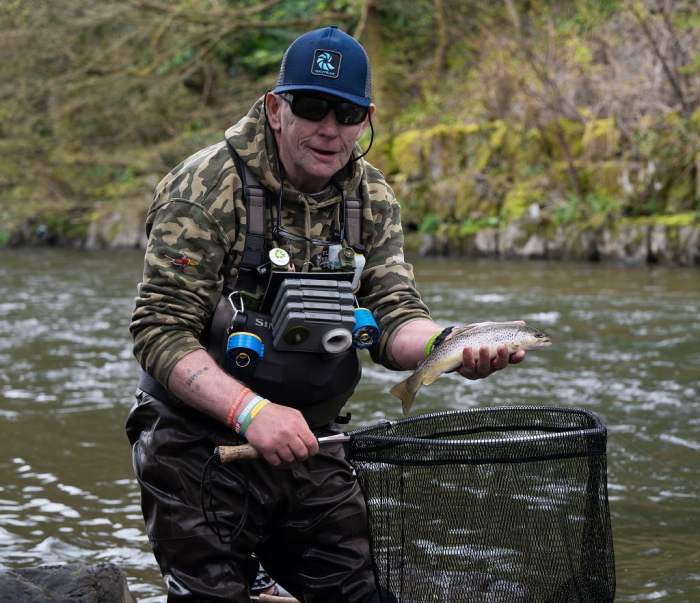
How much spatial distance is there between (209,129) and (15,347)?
56.1 feet

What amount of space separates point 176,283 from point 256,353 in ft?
0.93

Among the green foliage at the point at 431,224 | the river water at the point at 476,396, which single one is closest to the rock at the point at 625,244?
the river water at the point at 476,396

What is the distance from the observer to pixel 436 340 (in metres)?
3.27

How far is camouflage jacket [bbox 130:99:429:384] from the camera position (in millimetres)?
3070

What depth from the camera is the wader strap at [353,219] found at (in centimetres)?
337

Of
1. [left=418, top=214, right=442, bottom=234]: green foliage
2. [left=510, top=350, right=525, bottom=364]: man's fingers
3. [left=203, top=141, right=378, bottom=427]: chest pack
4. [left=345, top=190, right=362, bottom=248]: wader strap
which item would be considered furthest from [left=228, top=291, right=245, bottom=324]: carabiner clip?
[left=418, top=214, right=442, bottom=234]: green foliage

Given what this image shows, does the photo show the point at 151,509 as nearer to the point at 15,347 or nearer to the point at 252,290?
the point at 252,290

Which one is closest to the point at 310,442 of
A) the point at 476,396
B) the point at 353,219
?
the point at 353,219

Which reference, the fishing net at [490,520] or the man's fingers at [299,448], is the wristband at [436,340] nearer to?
the fishing net at [490,520]

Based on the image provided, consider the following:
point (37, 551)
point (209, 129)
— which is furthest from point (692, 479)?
point (209, 129)

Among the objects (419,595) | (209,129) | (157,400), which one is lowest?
(419,595)

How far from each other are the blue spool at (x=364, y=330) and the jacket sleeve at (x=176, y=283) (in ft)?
1.35

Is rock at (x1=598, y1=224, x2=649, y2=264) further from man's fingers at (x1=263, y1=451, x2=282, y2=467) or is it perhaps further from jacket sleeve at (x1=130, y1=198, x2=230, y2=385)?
man's fingers at (x1=263, y1=451, x2=282, y2=467)

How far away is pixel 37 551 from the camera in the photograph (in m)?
5.31
